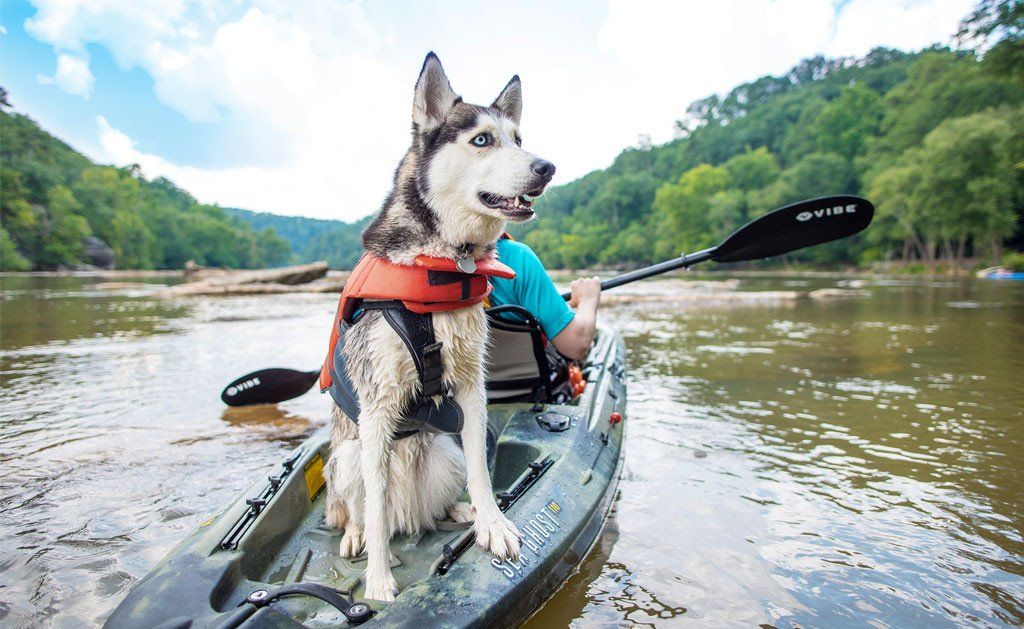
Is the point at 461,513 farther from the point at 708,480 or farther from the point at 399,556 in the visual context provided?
the point at 708,480

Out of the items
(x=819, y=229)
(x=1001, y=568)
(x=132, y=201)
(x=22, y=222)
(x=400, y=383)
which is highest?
(x=132, y=201)

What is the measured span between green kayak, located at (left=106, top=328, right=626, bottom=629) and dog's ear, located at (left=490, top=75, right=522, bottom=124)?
1720mm

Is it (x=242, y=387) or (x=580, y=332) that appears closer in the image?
(x=580, y=332)

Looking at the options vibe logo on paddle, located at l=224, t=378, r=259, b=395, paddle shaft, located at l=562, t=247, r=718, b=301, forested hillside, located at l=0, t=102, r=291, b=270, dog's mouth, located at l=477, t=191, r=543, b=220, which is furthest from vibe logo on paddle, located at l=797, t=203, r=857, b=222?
forested hillside, located at l=0, t=102, r=291, b=270

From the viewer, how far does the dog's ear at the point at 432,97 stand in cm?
201

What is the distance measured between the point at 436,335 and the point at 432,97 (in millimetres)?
936

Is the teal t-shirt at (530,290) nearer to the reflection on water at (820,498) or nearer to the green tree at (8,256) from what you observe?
the reflection on water at (820,498)

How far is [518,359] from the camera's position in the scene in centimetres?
326

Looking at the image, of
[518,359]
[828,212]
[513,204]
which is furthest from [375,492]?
[828,212]

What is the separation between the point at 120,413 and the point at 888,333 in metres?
12.0

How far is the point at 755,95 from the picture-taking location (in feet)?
388

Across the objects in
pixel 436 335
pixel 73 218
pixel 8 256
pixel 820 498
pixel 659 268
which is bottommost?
pixel 820 498

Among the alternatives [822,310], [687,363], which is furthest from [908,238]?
[687,363]

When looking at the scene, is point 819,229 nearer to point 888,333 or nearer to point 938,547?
point 938,547
